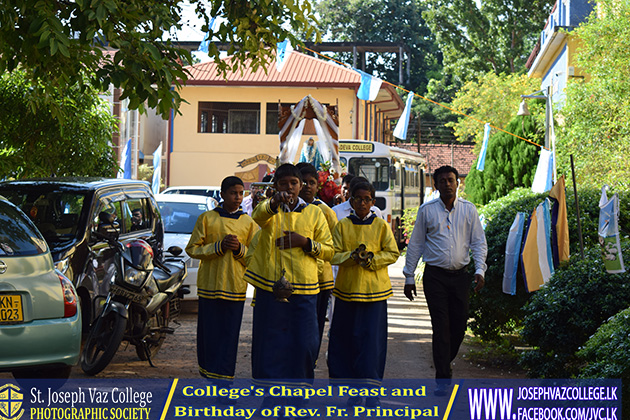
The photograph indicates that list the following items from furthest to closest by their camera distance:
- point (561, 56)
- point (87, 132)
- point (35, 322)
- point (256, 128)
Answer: point (256, 128)
point (561, 56)
point (87, 132)
point (35, 322)

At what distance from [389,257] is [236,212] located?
143 cm

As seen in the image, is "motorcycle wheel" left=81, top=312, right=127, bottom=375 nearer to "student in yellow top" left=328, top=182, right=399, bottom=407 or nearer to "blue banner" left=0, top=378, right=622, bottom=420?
"blue banner" left=0, top=378, right=622, bottom=420

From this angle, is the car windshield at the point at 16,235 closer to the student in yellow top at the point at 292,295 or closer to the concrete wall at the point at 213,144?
the student in yellow top at the point at 292,295

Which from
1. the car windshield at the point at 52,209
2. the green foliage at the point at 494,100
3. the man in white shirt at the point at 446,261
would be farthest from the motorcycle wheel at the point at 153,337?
the green foliage at the point at 494,100

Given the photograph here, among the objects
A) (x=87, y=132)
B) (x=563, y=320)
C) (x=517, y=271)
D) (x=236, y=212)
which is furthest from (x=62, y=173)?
(x=563, y=320)

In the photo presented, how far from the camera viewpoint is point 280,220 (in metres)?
6.29

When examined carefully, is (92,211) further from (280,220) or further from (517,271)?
(517,271)

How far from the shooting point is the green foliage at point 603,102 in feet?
57.4

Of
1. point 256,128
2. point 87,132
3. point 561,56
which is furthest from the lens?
point 256,128

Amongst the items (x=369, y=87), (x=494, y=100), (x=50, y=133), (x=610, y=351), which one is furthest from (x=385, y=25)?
(x=610, y=351)

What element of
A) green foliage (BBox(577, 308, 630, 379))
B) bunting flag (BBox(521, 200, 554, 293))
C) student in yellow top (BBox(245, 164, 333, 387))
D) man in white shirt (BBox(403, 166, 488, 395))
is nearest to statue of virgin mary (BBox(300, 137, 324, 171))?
bunting flag (BBox(521, 200, 554, 293))

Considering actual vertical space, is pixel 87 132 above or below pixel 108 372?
above

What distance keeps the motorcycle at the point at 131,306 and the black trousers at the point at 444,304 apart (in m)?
2.71

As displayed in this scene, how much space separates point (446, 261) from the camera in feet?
24.3
